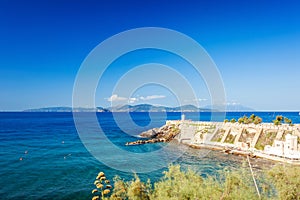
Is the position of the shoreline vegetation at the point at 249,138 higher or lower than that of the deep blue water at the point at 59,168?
higher

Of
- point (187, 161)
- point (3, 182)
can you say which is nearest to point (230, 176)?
point (187, 161)

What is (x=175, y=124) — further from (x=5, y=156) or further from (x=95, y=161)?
(x=5, y=156)

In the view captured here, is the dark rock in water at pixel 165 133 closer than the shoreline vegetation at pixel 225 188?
No

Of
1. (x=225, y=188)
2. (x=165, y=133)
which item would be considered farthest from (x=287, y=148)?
(x=165, y=133)

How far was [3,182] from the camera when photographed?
27188 millimetres

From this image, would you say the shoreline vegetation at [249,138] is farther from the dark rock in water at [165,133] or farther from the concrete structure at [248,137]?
the dark rock in water at [165,133]

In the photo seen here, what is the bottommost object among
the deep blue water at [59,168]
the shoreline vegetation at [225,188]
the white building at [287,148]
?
the deep blue water at [59,168]

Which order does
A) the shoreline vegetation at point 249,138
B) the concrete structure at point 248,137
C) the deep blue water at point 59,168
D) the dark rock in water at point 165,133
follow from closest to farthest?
the deep blue water at point 59,168 < the concrete structure at point 248,137 < the shoreline vegetation at point 249,138 < the dark rock in water at point 165,133

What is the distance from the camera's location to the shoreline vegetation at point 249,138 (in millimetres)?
38344

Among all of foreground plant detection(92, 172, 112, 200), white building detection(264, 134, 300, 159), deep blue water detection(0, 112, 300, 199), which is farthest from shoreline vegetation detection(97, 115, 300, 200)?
deep blue water detection(0, 112, 300, 199)

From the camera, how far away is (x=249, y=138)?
48656 millimetres

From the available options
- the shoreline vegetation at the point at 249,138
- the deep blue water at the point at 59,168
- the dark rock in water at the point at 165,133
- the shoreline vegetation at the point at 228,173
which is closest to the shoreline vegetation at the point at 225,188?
the shoreline vegetation at the point at 228,173

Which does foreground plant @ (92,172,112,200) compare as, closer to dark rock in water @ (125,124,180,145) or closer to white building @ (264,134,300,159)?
white building @ (264,134,300,159)

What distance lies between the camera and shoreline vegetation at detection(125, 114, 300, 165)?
1510 inches
